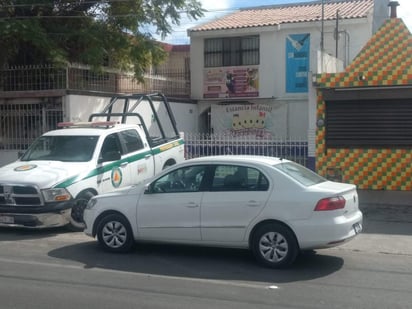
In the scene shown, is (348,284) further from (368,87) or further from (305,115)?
(305,115)

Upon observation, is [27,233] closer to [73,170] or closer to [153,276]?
[73,170]

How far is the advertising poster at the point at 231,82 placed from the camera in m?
24.6

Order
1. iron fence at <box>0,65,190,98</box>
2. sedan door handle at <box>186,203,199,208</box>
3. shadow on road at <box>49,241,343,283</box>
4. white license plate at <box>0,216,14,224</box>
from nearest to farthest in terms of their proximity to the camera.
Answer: shadow on road at <box>49,241,343,283</box> → sedan door handle at <box>186,203,199,208</box> → white license plate at <box>0,216,14,224</box> → iron fence at <box>0,65,190,98</box>

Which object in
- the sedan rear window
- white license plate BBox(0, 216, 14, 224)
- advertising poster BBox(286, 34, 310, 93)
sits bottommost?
white license plate BBox(0, 216, 14, 224)

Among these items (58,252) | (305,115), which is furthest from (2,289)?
(305,115)

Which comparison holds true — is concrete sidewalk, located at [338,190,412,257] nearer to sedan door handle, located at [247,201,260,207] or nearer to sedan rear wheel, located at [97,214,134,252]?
sedan door handle, located at [247,201,260,207]

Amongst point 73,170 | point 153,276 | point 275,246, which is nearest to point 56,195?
point 73,170

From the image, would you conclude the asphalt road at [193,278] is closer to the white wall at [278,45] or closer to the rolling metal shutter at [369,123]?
the rolling metal shutter at [369,123]

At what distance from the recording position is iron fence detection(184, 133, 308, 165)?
1611 centimetres

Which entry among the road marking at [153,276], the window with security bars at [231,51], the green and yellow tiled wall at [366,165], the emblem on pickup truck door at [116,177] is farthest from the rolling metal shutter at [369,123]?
the window with security bars at [231,51]

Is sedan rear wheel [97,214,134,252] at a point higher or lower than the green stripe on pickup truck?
lower

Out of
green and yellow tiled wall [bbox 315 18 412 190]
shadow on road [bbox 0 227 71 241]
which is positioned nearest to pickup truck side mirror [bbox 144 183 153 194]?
shadow on road [bbox 0 227 71 241]

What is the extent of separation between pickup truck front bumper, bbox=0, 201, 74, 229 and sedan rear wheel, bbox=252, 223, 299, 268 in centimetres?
406

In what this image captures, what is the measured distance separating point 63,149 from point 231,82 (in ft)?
45.5
